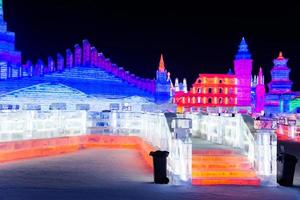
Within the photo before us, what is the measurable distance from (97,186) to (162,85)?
268 ft

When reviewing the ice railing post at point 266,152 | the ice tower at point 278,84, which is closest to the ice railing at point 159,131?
the ice railing post at point 266,152

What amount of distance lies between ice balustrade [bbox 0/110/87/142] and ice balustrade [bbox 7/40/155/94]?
44305mm

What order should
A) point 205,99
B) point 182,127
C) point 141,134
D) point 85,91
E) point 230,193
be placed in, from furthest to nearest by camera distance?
point 205,99
point 85,91
point 141,134
point 182,127
point 230,193

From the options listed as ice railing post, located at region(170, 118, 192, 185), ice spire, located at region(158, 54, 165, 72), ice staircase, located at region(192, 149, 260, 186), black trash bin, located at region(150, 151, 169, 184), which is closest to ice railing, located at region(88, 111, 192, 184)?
ice railing post, located at region(170, 118, 192, 185)

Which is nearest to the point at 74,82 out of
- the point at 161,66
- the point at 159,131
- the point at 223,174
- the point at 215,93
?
the point at 215,93

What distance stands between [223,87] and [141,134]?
7368 cm

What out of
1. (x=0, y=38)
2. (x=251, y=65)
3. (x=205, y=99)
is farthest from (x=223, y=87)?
(x=0, y=38)

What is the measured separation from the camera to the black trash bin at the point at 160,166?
36.8 feet

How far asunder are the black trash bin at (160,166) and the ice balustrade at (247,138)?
2321 millimetres

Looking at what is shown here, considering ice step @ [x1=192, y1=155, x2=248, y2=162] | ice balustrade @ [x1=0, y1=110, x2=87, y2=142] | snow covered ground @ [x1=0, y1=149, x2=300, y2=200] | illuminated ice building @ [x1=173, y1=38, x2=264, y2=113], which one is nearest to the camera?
snow covered ground @ [x1=0, y1=149, x2=300, y2=200]

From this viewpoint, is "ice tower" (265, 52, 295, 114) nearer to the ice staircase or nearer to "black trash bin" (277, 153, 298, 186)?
the ice staircase

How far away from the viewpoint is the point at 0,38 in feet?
252

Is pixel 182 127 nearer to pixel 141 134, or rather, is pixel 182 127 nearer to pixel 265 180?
pixel 265 180

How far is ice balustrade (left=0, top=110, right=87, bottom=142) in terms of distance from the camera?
16609mm
